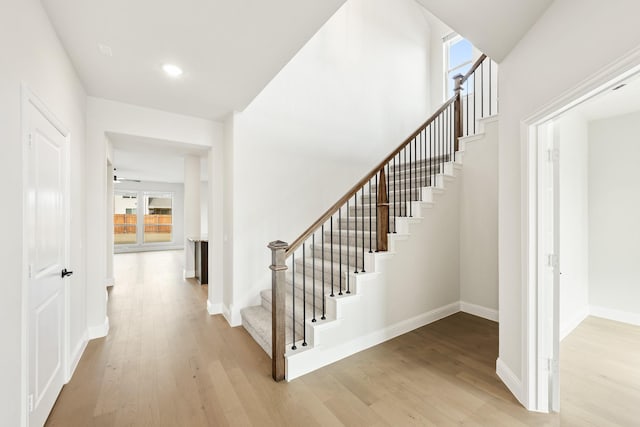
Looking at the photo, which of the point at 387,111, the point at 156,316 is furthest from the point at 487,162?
the point at 156,316

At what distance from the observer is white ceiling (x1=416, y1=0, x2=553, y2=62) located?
5.12ft

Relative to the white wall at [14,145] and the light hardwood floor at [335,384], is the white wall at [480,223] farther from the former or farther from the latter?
the white wall at [14,145]

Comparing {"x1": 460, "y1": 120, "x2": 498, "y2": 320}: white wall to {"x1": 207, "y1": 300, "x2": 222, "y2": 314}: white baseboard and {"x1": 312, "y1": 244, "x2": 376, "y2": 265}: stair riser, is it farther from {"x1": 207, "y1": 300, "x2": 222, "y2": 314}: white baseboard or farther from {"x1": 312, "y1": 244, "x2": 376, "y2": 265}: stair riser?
{"x1": 207, "y1": 300, "x2": 222, "y2": 314}: white baseboard

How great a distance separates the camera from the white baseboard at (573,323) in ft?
10.0

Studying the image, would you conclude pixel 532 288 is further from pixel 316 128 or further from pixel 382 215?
pixel 316 128

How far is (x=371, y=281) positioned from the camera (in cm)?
284

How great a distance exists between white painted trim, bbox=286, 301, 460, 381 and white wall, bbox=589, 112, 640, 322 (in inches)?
78.2

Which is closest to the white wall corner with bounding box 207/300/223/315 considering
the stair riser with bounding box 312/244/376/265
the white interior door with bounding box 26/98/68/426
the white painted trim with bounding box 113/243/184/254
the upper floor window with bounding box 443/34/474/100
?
the stair riser with bounding box 312/244/376/265

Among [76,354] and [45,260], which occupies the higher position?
[45,260]

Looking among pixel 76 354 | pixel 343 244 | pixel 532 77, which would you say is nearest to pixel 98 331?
pixel 76 354

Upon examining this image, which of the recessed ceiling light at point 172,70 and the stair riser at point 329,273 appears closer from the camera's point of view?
the recessed ceiling light at point 172,70

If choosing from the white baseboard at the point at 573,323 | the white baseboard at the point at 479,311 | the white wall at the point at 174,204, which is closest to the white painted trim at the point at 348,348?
the white baseboard at the point at 479,311

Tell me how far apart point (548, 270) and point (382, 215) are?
1.44m

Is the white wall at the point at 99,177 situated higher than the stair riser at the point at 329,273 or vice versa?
the white wall at the point at 99,177
